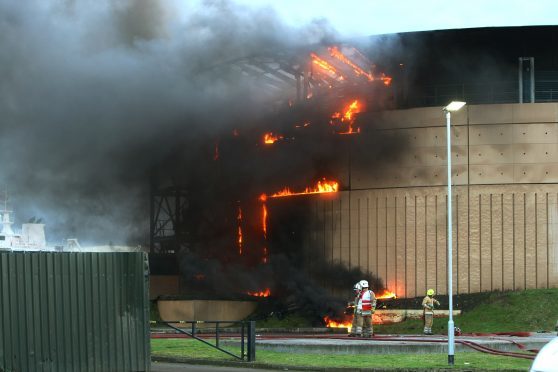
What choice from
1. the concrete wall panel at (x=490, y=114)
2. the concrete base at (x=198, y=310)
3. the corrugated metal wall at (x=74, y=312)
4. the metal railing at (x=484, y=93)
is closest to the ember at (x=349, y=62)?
the metal railing at (x=484, y=93)

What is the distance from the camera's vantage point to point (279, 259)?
51375 millimetres

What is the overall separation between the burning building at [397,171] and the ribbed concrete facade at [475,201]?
5 cm

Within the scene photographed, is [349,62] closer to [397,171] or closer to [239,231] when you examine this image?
[397,171]

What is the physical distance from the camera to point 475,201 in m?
47.0

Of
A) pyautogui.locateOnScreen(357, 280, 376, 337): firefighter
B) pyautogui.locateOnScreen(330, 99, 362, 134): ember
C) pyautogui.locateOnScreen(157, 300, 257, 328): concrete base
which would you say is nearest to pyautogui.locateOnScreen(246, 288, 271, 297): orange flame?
pyautogui.locateOnScreen(157, 300, 257, 328): concrete base

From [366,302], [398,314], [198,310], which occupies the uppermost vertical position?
[366,302]

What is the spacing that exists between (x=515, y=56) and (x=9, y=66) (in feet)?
80.1

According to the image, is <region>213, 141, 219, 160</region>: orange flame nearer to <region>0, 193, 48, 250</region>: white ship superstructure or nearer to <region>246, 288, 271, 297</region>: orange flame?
<region>246, 288, 271, 297</region>: orange flame

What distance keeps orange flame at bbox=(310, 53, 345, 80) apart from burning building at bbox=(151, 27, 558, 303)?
104 millimetres

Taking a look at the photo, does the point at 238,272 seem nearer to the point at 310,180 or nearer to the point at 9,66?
the point at 310,180

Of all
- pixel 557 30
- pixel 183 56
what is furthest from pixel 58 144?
pixel 557 30

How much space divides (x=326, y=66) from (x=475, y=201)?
34.0 ft

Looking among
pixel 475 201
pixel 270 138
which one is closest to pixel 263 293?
pixel 270 138

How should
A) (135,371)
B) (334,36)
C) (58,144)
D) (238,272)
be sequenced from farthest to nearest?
(238,272)
(334,36)
(58,144)
(135,371)
